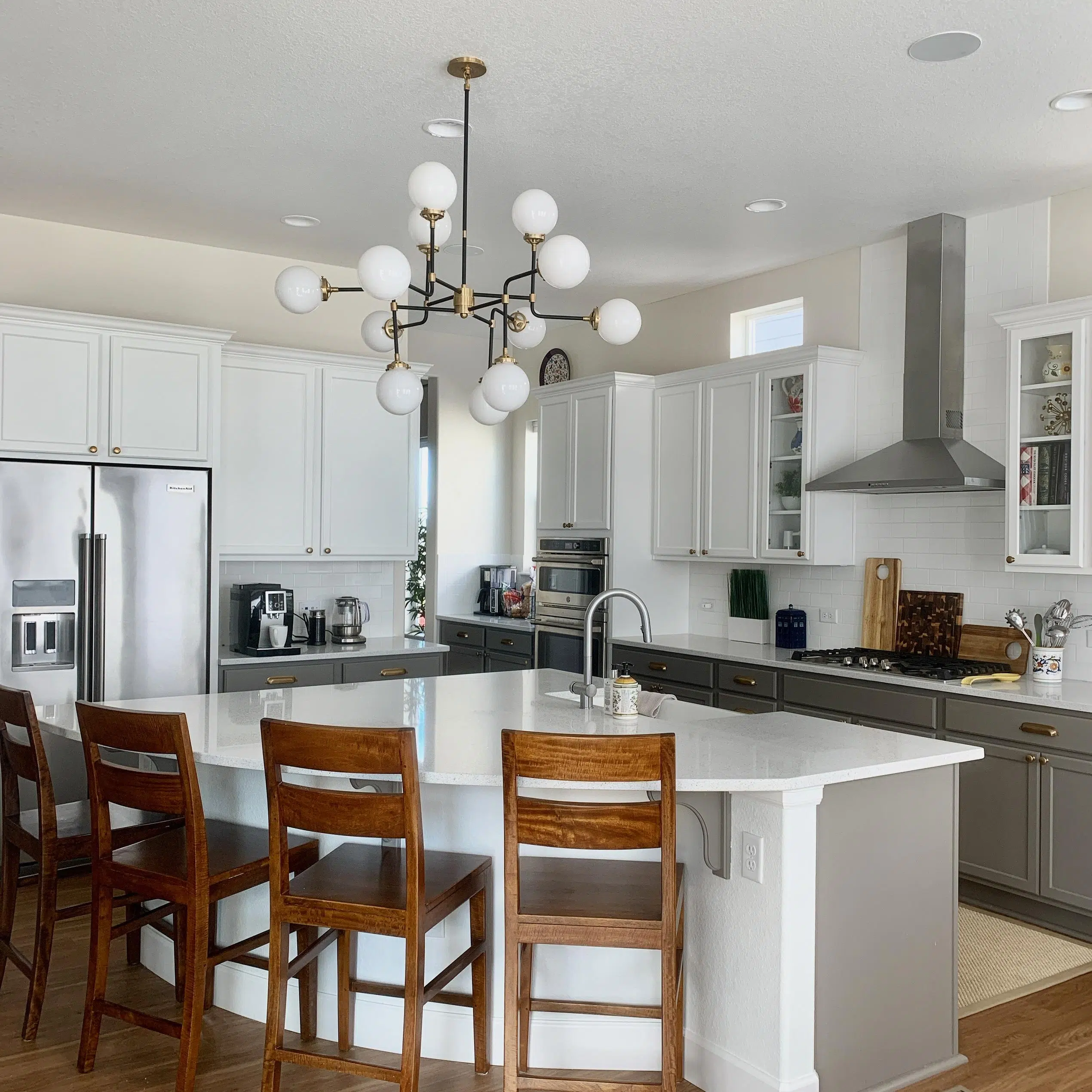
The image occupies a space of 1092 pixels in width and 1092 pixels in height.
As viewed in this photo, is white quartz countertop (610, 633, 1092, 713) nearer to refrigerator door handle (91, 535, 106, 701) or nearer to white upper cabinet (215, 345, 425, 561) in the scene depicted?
white upper cabinet (215, 345, 425, 561)

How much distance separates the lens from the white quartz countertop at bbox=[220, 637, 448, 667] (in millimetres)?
5109

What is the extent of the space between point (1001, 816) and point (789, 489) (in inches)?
77.2

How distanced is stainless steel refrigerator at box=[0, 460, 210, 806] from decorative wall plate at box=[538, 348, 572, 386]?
10.9 feet

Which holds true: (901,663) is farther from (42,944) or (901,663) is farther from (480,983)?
(42,944)

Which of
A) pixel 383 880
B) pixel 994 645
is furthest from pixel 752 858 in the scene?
pixel 994 645

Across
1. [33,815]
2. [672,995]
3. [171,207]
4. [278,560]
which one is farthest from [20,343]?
[672,995]

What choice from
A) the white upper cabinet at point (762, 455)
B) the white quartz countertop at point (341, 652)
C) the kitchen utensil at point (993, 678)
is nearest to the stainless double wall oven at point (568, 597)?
the white upper cabinet at point (762, 455)

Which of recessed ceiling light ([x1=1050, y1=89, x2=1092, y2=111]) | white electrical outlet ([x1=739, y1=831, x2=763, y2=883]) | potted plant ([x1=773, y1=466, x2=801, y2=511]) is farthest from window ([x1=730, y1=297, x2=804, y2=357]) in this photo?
white electrical outlet ([x1=739, y1=831, x2=763, y2=883])

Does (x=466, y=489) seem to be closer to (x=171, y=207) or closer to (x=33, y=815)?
(x=171, y=207)

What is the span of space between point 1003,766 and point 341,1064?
2.77 metres

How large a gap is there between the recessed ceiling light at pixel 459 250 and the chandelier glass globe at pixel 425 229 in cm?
232

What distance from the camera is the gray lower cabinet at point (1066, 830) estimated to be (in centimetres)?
380

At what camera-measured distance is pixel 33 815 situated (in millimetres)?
3279

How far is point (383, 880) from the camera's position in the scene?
264 centimetres
